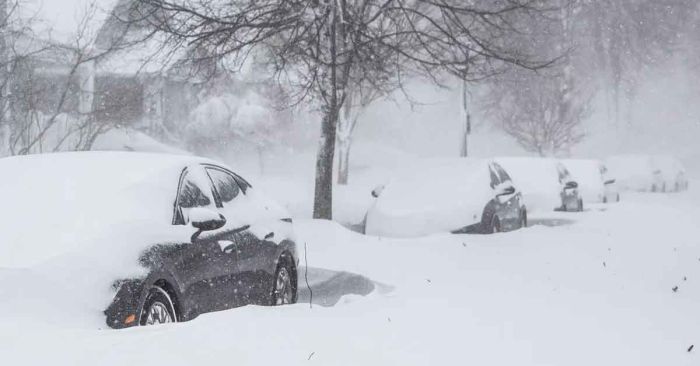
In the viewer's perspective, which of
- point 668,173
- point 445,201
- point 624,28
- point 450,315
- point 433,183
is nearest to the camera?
point 450,315

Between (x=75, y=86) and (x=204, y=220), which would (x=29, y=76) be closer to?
(x=75, y=86)

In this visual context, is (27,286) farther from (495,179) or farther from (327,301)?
(495,179)

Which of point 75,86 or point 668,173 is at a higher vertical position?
point 75,86

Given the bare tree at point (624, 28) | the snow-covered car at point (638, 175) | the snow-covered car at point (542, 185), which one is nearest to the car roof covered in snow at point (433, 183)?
the snow-covered car at point (542, 185)

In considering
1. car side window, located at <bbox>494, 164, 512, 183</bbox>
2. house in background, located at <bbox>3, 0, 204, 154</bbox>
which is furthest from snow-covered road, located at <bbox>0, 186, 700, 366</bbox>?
house in background, located at <bbox>3, 0, 204, 154</bbox>

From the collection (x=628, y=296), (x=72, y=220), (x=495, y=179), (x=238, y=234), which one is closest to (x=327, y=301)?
(x=238, y=234)

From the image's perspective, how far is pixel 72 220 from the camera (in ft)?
15.8

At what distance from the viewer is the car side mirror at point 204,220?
209 inches

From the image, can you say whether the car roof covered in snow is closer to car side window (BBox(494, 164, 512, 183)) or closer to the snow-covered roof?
car side window (BBox(494, 164, 512, 183))

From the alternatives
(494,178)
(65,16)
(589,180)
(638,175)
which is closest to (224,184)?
(494,178)

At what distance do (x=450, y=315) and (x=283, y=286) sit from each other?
172cm

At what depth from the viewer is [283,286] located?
714 cm

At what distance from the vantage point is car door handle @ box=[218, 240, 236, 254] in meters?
5.79

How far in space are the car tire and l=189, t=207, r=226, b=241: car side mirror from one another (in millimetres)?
1440
